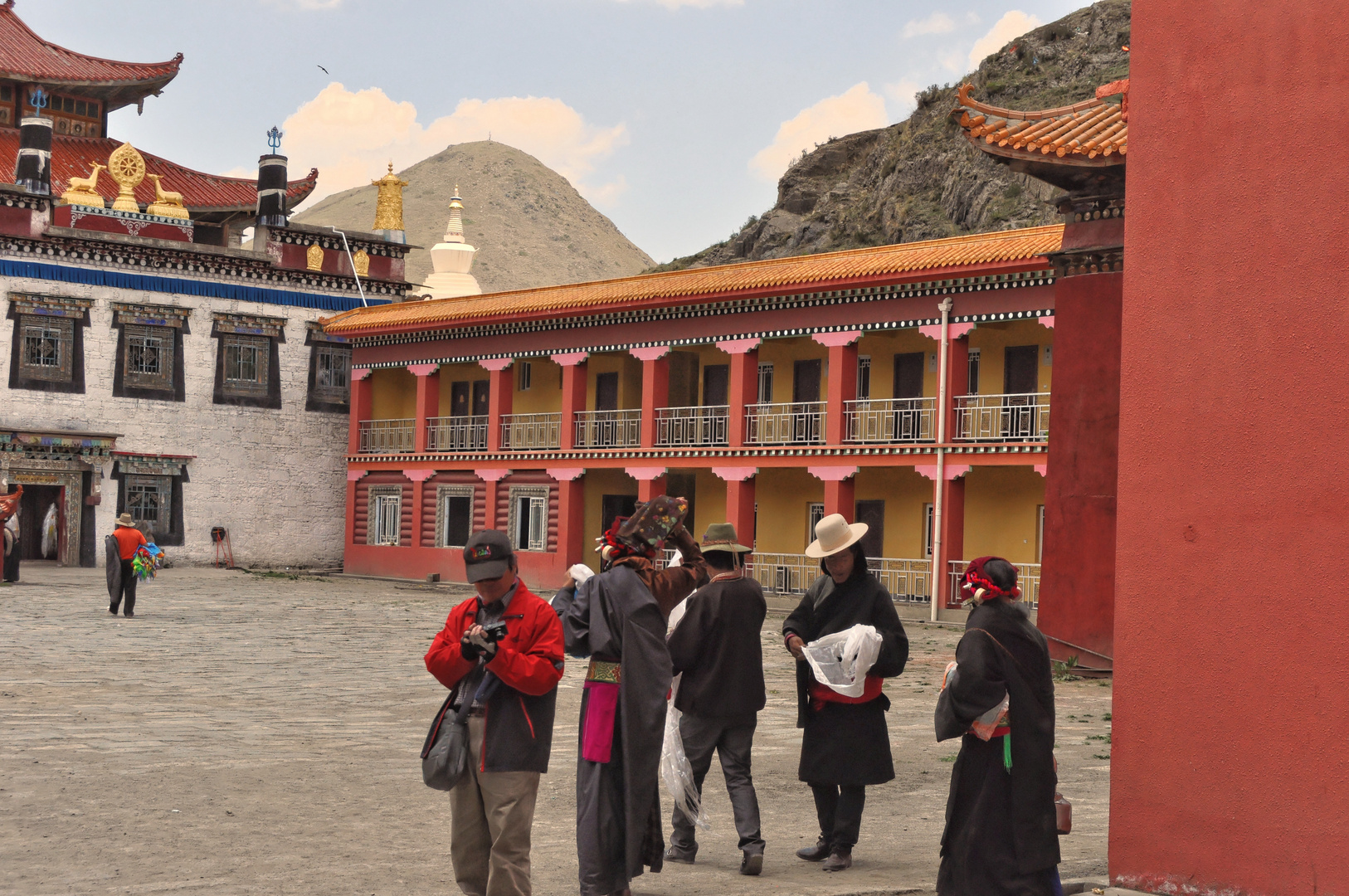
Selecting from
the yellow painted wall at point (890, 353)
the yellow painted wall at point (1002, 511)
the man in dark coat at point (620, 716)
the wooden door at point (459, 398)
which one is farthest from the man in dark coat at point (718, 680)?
the wooden door at point (459, 398)

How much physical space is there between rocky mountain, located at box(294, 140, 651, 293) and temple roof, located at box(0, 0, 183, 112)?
6861 cm

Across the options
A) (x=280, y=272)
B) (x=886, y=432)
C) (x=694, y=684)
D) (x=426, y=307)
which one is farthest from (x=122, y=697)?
(x=280, y=272)

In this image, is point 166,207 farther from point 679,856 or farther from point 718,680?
point 679,856

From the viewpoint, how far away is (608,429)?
32.8 meters

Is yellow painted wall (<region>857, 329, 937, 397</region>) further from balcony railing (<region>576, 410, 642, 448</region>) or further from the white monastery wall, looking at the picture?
the white monastery wall

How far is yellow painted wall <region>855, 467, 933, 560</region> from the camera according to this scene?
2795cm

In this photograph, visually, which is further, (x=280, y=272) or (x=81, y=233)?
(x=280, y=272)

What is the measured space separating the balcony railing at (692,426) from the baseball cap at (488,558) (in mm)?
23575

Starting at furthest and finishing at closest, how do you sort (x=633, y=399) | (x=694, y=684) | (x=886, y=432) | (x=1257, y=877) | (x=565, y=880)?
(x=633, y=399), (x=886, y=432), (x=694, y=684), (x=565, y=880), (x=1257, y=877)

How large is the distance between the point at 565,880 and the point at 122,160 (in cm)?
3426

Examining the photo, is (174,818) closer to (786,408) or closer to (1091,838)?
(1091,838)

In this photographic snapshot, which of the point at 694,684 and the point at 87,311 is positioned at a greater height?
the point at 87,311

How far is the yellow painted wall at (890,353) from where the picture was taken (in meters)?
27.8

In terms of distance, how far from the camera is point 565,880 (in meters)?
7.04
